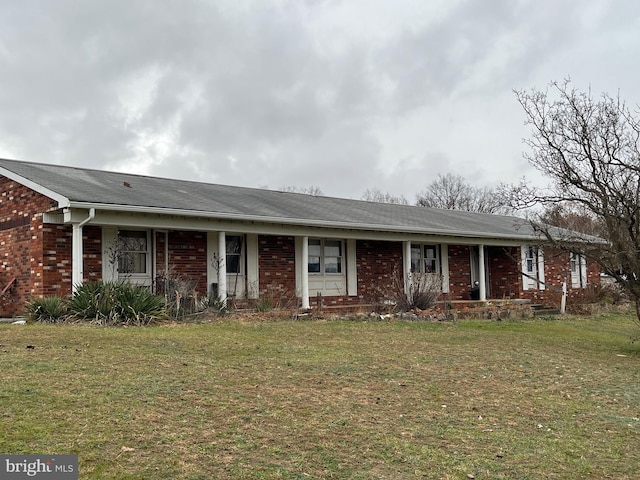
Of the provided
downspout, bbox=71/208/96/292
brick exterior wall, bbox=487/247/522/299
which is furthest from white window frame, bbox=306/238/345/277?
brick exterior wall, bbox=487/247/522/299

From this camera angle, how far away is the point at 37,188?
14.4m

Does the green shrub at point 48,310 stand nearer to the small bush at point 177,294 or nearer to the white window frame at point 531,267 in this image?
the small bush at point 177,294

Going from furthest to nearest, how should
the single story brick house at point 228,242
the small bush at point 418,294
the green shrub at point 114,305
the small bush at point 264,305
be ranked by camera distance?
the small bush at point 418,294 < the small bush at point 264,305 < the single story brick house at point 228,242 < the green shrub at point 114,305

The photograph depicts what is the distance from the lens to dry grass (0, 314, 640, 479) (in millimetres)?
5078

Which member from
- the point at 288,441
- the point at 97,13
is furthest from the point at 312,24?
the point at 288,441

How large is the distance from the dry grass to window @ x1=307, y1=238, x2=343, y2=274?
810 cm

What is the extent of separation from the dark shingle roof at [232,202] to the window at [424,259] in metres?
0.99

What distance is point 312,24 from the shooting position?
53.6 feet

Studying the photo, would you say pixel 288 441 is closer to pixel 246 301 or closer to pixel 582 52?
pixel 246 301

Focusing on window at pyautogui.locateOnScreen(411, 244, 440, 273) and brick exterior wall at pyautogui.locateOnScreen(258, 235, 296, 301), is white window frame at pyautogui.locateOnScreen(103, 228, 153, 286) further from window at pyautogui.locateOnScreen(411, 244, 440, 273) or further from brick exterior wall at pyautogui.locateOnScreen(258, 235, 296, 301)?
window at pyautogui.locateOnScreen(411, 244, 440, 273)

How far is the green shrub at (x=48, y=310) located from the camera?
1305 cm

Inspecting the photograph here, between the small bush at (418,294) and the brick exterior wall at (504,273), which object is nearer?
the small bush at (418,294)

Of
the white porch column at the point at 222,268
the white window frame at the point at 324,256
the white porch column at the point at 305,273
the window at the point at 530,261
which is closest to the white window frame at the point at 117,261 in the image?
the white porch column at the point at 222,268

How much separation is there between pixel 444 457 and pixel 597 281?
2603 cm
